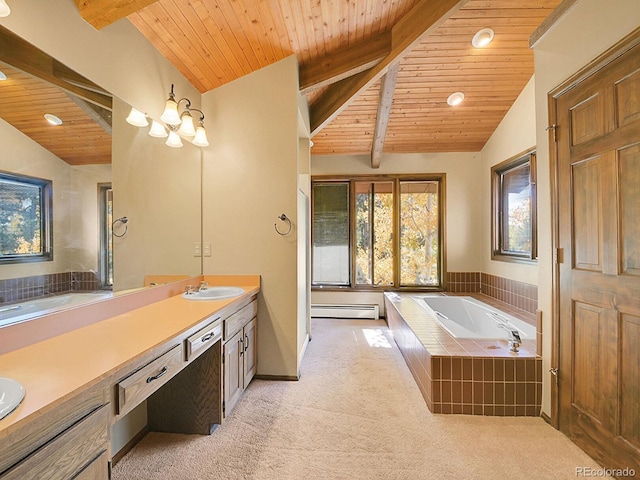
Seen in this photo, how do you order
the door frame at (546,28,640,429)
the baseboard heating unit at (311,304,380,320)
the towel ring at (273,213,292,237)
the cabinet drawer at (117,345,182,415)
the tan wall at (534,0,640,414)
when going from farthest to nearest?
the baseboard heating unit at (311,304,380,320) < the towel ring at (273,213,292,237) < the door frame at (546,28,640,429) < the tan wall at (534,0,640,414) < the cabinet drawer at (117,345,182,415)

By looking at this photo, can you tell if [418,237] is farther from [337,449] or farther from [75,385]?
Result: [75,385]

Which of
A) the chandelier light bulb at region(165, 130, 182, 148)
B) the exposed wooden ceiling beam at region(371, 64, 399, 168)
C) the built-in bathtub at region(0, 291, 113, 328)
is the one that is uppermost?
the exposed wooden ceiling beam at region(371, 64, 399, 168)

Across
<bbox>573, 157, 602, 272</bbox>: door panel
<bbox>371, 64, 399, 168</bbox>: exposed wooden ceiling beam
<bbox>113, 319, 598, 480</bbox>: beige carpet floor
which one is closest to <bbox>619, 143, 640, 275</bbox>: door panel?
<bbox>573, 157, 602, 272</bbox>: door panel

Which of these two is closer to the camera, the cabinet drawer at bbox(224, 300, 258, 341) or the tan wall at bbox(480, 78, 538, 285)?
the cabinet drawer at bbox(224, 300, 258, 341)

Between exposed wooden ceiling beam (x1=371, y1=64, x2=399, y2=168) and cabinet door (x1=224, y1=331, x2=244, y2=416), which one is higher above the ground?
exposed wooden ceiling beam (x1=371, y1=64, x2=399, y2=168)

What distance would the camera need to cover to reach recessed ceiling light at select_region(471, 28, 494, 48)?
245 centimetres

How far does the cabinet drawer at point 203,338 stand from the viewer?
147 cm

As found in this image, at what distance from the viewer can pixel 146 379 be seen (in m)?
1.15

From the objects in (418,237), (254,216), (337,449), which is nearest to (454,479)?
(337,449)

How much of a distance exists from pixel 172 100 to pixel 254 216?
1.02m

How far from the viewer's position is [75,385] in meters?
0.82

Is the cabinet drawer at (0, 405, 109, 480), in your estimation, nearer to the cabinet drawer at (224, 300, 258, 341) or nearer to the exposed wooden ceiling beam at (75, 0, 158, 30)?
the cabinet drawer at (224, 300, 258, 341)

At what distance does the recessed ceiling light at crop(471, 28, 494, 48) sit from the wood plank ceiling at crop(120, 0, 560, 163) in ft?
0.20

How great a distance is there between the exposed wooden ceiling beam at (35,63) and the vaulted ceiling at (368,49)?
0.36 m
